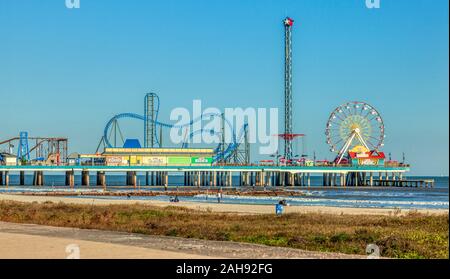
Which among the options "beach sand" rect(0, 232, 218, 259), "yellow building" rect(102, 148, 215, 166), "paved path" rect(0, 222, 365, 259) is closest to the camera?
"beach sand" rect(0, 232, 218, 259)

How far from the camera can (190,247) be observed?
2242cm

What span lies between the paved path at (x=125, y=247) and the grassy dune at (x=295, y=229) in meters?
1.83

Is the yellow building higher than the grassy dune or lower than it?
higher

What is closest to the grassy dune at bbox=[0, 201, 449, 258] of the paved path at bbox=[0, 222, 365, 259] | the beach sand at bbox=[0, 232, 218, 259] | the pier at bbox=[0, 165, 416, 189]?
the paved path at bbox=[0, 222, 365, 259]

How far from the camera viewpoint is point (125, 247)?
71.9ft

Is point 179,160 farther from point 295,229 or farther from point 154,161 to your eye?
point 295,229

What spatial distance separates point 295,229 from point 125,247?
956cm

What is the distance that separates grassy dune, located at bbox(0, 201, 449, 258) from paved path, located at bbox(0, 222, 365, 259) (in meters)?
1.83

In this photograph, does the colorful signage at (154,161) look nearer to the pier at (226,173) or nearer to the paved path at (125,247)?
the pier at (226,173)

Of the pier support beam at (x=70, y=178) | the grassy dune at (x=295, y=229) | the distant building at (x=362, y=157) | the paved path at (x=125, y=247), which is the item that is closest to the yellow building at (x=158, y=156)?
the pier support beam at (x=70, y=178)

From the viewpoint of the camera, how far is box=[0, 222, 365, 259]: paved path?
20.0m

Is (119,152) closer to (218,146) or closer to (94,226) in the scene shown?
(218,146)

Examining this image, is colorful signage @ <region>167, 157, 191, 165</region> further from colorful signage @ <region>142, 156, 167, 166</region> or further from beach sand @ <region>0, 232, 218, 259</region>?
beach sand @ <region>0, 232, 218, 259</region>
